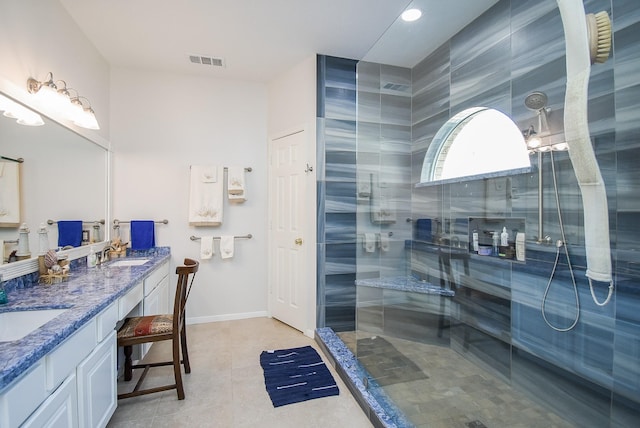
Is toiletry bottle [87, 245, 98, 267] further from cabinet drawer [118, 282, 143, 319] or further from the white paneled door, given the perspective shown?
the white paneled door

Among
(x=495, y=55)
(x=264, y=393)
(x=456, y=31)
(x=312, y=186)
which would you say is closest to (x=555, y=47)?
(x=495, y=55)

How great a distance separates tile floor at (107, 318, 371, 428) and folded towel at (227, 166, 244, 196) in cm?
158

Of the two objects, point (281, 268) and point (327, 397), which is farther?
point (281, 268)

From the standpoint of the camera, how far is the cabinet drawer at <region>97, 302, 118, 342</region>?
146 cm

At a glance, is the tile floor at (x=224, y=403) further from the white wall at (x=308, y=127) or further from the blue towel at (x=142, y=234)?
the blue towel at (x=142, y=234)

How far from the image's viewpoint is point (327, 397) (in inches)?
78.2

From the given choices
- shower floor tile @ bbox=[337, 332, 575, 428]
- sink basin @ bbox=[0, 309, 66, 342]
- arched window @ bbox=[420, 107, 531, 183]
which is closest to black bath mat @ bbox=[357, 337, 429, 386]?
shower floor tile @ bbox=[337, 332, 575, 428]

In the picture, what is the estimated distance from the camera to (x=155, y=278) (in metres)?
2.60

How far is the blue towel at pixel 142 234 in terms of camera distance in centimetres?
305

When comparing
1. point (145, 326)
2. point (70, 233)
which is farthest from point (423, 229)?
point (70, 233)

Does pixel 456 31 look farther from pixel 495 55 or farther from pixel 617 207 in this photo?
pixel 617 207

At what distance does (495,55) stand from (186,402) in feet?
10.7

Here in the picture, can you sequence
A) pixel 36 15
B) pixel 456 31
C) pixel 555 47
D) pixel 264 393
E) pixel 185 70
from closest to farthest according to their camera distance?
pixel 555 47 < pixel 36 15 < pixel 264 393 < pixel 456 31 < pixel 185 70

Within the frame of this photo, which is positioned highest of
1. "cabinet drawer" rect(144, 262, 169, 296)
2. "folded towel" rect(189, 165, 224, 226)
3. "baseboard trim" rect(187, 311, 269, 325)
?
"folded towel" rect(189, 165, 224, 226)
